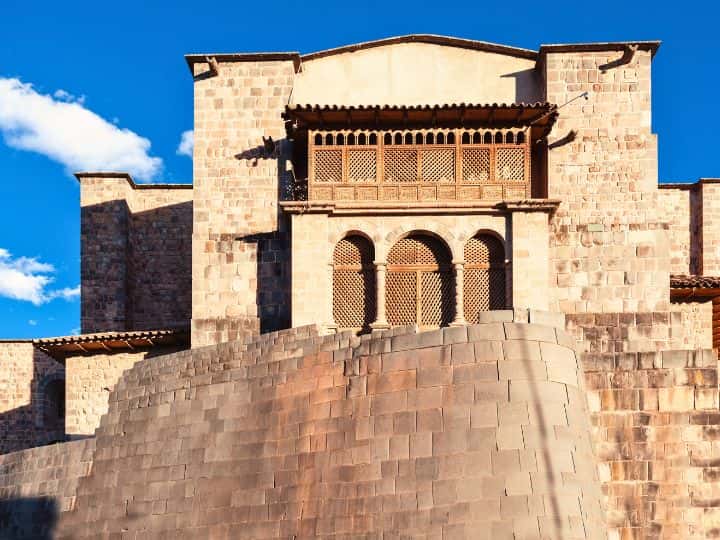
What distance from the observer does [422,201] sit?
20391mm

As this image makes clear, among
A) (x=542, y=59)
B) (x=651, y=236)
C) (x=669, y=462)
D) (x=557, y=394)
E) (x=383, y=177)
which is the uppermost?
(x=542, y=59)

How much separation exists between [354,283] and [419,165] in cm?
293

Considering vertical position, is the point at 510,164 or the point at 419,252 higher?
the point at 510,164

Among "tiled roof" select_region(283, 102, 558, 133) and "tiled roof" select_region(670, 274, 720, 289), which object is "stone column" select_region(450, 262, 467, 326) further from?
"tiled roof" select_region(670, 274, 720, 289)

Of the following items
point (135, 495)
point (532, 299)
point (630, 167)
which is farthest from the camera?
point (630, 167)

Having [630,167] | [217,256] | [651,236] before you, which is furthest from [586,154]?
[217,256]

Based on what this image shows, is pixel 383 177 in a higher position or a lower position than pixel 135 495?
higher

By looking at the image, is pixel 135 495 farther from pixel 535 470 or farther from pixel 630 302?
pixel 630 302

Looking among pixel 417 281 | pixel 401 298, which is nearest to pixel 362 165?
pixel 417 281

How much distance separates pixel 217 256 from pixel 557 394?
10.8 m

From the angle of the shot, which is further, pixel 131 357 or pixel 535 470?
pixel 131 357

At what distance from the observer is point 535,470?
481 inches

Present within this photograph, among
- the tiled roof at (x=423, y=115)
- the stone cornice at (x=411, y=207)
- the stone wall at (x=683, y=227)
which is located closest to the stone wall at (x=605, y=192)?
the tiled roof at (x=423, y=115)

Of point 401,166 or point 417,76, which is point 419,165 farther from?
point 417,76
